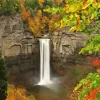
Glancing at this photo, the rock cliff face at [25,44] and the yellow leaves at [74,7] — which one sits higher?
Answer: the yellow leaves at [74,7]

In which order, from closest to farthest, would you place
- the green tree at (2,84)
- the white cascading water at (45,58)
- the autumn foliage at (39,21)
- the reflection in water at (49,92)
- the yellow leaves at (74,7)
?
the yellow leaves at (74,7)
the green tree at (2,84)
the reflection in water at (49,92)
the white cascading water at (45,58)
the autumn foliage at (39,21)

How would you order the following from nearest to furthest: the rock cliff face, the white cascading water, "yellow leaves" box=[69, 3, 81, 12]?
"yellow leaves" box=[69, 3, 81, 12] < the rock cliff face < the white cascading water

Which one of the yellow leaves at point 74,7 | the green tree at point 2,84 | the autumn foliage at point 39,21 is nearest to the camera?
the yellow leaves at point 74,7

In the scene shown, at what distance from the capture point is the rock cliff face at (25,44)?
1439 inches

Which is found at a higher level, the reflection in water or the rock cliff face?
the rock cliff face

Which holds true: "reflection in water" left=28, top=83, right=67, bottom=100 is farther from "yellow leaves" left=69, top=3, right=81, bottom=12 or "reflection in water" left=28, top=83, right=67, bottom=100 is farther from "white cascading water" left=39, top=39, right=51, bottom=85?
"yellow leaves" left=69, top=3, right=81, bottom=12

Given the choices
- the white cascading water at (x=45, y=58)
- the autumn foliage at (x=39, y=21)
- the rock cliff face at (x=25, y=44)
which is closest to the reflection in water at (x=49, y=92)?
the white cascading water at (x=45, y=58)

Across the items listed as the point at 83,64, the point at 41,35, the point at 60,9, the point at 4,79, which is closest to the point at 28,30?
the point at 41,35

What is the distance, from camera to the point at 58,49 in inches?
1547

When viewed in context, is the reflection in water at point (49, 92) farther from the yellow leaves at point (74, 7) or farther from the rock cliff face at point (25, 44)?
the yellow leaves at point (74, 7)

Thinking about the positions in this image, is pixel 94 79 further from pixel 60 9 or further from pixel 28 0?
pixel 28 0

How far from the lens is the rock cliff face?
120ft

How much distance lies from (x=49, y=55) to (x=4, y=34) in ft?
25.0

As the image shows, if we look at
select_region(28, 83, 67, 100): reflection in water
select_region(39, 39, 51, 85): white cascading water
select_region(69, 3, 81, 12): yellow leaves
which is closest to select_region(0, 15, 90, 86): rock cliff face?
select_region(39, 39, 51, 85): white cascading water
